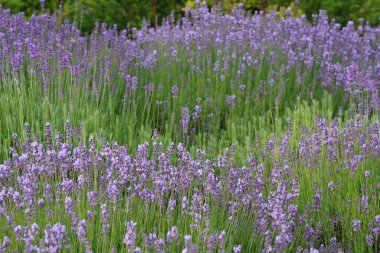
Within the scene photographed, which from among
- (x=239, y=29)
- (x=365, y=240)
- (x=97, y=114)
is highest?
(x=239, y=29)

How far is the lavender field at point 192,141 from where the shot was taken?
2.81 metres

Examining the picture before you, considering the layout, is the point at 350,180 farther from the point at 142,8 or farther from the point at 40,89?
the point at 142,8

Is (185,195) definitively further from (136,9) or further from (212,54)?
(136,9)

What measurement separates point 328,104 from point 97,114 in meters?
2.02

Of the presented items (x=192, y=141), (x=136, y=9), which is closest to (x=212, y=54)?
(x=192, y=141)

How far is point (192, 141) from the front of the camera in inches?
191

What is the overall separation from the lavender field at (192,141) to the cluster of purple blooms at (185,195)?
0.01m

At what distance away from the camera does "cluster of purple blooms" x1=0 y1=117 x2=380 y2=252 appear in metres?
2.66

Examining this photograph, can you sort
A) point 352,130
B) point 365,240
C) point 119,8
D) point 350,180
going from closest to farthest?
point 365,240, point 350,180, point 352,130, point 119,8

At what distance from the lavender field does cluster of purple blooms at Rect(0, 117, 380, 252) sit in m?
0.01

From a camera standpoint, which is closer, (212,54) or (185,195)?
(185,195)

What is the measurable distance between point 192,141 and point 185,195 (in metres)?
1.63

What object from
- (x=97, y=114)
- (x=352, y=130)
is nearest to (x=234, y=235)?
(x=352, y=130)

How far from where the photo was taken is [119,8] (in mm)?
7820
